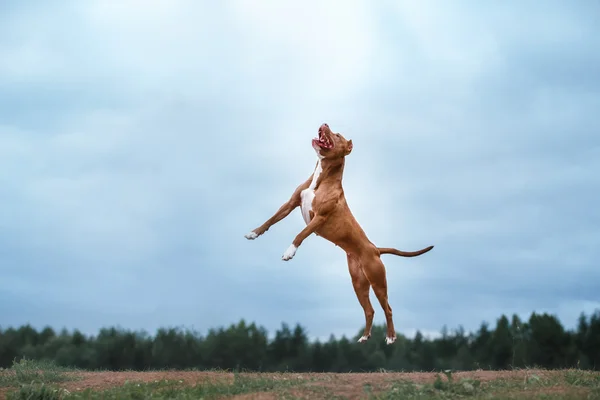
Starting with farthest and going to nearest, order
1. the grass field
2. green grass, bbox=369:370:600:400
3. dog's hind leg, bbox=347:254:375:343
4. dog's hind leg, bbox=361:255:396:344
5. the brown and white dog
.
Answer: dog's hind leg, bbox=347:254:375:343
dog's hind leg, bbox=361:255:396:344
the brown and white dog
the grass field
green grass, bbox=369:370:600:400

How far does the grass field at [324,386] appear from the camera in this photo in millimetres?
9203

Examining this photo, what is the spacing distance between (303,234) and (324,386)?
2.52 metres

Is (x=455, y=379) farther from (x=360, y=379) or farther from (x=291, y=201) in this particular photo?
(x=291, y=201)

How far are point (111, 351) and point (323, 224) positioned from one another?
8.01 metres

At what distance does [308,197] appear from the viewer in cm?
1159

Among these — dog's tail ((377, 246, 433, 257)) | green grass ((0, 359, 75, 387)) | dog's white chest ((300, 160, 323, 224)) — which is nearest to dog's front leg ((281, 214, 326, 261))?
dog's white chest ((300, 160, 323, 224))

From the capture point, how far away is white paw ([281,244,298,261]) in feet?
35.0

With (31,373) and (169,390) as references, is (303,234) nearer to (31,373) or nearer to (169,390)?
(169,390)

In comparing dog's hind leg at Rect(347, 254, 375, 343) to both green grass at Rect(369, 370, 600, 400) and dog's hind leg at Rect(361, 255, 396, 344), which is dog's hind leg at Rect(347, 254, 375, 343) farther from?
green grass at Rect(369, 370, 600, 400)

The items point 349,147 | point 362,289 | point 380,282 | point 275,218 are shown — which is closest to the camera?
point 275,218

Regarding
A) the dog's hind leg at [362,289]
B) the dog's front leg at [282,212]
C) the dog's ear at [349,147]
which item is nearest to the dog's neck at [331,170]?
the dog's ear at [349,147]

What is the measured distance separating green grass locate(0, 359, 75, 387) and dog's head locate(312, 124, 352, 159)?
6387 mm

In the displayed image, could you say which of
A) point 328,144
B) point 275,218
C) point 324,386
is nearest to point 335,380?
point 324,386

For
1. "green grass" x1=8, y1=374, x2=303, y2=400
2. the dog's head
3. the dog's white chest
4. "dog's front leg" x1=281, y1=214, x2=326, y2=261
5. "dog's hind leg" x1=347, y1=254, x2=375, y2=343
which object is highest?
the dog's head
